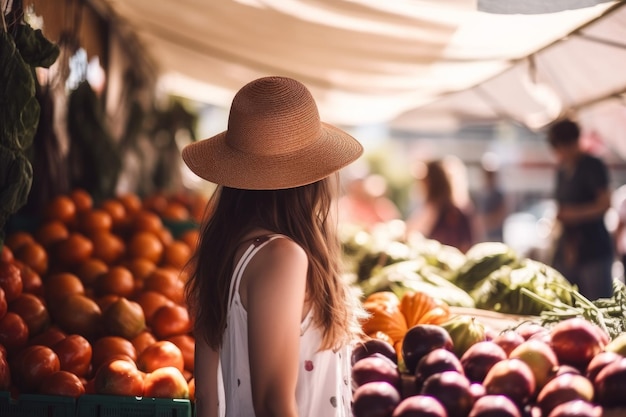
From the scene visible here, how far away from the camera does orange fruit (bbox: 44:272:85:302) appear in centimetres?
322

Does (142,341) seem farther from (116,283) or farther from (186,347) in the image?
(116,283)

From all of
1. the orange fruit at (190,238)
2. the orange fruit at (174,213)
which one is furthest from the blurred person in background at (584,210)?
the orange fruit at (190,238)

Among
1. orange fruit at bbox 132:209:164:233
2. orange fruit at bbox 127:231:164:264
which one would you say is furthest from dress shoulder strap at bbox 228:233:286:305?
orange fruit at bbox 132:209:164:233

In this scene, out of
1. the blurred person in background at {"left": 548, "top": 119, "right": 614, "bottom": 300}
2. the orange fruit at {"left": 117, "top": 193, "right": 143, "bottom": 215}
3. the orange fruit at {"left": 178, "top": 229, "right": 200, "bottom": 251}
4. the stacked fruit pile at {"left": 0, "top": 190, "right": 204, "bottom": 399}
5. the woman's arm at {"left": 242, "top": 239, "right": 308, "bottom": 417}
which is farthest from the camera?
the blurred person in background at {"left": 548, "top": 119, "right": 614, "bottom": 300}

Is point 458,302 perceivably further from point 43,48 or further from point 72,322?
point 43,48

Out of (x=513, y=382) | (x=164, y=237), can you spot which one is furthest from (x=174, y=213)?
(x=513, y=382)

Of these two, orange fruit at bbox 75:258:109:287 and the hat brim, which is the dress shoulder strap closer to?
the hat brim

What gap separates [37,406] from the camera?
2.40 metres

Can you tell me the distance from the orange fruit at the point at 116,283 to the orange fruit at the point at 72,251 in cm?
34

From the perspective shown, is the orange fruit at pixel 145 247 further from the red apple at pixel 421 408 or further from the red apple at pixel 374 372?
the red apple at pixel 421 408

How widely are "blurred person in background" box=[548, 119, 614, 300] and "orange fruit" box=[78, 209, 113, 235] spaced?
14.0ft

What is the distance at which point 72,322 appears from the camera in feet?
10.0

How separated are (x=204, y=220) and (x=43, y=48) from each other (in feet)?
3.81

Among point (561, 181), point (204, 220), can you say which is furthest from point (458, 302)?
point (561, 181)
